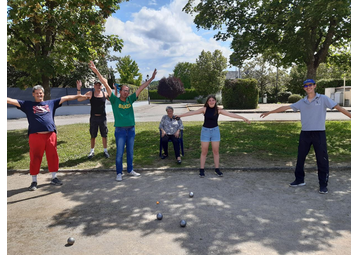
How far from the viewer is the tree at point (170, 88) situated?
2372 inches

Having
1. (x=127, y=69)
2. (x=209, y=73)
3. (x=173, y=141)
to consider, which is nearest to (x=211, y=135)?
(x=173, y=141)

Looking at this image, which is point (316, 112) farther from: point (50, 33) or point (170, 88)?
point (170, 88)

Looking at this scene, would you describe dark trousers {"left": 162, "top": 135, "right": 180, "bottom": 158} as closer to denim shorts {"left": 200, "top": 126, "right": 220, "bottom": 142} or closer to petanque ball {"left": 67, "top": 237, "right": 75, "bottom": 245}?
denim shorts {"left": 200, "top": 126, "right": 220, "bottom": 142}

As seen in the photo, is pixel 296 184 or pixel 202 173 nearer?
pixel 296 184

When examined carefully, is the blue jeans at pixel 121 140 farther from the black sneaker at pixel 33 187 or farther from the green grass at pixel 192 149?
the black sneaker at pixel 33 187

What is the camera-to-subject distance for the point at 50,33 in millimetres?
11141

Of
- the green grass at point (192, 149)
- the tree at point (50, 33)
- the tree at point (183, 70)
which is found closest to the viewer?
the green grass at point (192, 149)

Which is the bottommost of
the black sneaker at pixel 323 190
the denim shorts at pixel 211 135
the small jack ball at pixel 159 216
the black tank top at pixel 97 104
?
the small jack ball at pixel 159 216

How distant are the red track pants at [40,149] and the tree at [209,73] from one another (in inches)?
1768

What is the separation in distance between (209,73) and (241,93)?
2336 centimetres

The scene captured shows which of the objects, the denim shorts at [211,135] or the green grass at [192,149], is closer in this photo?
the denim shorts at [211,135]

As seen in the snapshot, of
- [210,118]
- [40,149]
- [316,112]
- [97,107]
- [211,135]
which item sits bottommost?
[40,149]

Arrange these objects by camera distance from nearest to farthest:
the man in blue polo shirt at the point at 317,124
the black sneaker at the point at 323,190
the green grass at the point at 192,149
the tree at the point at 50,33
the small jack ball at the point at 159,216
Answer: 1. the small jack ball at the point at 159,216
2. the black sneaker at the point at 323,190
3. the man in blue polo shirt at the point at 317,124
4. the green grass at the point at 192,149
5. the tree at the point at 50,33

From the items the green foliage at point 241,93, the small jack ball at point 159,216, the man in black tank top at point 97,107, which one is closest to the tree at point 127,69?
the green foliage at point 241,93
